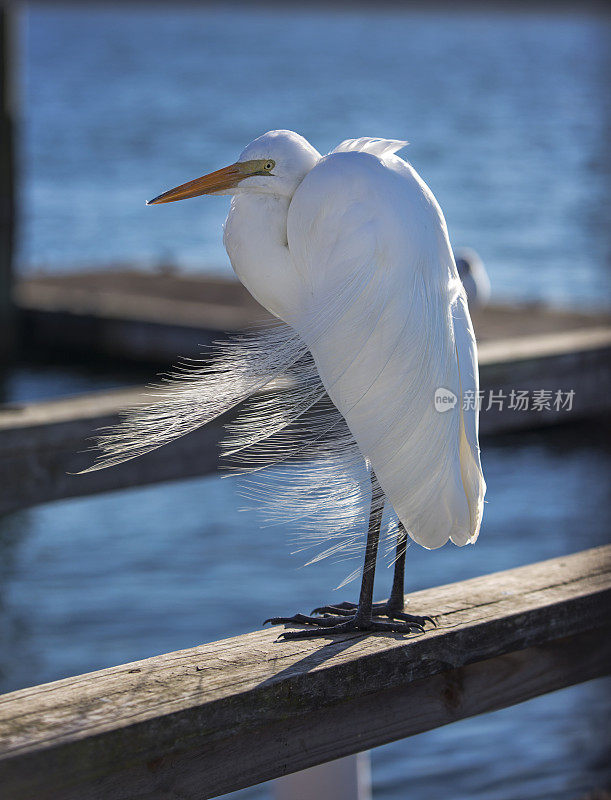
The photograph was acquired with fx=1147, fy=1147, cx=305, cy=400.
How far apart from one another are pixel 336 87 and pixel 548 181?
27538 millimetres

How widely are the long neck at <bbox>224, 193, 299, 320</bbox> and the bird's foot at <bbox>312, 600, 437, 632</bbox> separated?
0.52 m

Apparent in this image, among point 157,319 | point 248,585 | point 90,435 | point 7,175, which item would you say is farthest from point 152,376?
point 90,435

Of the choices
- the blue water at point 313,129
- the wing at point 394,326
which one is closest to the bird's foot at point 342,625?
the wing at point 394,326

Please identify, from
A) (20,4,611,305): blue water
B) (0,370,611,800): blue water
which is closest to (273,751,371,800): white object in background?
(0,370,611,800): blue water

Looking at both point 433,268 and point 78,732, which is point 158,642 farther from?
point 78,732

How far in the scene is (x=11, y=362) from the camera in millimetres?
8188

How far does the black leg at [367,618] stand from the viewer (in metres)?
1.77

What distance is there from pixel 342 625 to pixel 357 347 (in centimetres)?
45

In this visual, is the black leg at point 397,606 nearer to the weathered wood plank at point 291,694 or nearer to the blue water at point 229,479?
the weathered wood plank at point 291,694

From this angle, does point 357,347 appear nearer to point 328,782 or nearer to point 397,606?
point 397,606

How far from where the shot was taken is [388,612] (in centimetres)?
187

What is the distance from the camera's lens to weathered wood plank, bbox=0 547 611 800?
131 cm

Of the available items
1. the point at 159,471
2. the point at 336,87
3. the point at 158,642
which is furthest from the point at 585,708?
the point at 336,87

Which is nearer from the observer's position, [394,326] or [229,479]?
[394,326]
